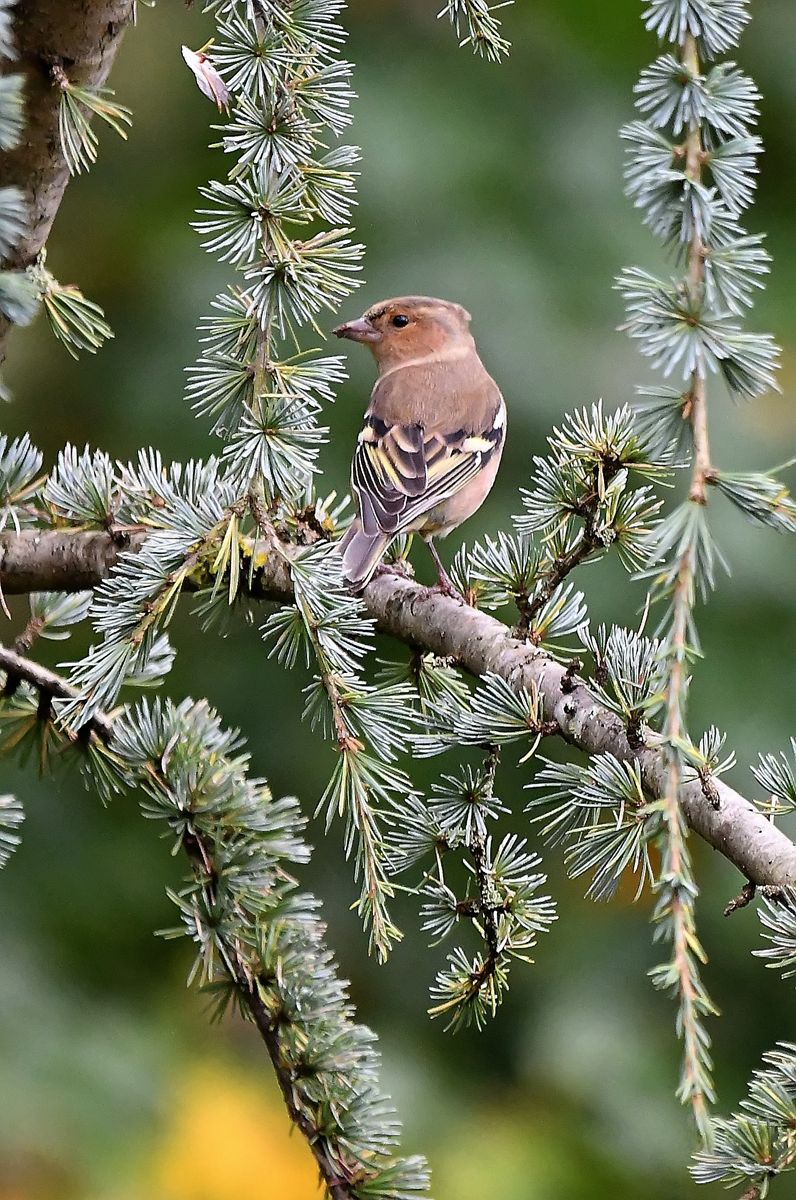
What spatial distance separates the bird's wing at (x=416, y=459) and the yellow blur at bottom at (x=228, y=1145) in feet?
7.66

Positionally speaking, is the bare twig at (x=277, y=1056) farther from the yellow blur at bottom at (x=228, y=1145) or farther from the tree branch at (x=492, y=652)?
the yellow blur at bottom at (x=228, y=1145)

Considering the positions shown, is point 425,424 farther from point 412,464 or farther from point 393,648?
point 393,648

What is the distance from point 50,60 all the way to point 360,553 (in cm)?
106

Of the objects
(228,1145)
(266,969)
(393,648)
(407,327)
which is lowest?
(228,1145)

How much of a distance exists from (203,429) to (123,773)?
12.0ft

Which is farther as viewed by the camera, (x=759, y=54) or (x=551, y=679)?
(x=759, y=54)

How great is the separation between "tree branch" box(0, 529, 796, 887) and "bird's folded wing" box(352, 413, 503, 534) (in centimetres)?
77

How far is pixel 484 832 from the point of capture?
2121 millimetres

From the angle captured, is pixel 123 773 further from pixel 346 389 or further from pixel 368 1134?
pixel 346 389

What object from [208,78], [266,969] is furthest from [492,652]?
[208,78]

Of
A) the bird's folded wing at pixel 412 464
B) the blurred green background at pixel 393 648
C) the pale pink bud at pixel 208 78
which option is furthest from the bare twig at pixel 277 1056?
the blurred green background at pixel 393 648

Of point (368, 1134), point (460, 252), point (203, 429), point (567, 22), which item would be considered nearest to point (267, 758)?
point (203, 429)

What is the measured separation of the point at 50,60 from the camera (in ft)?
6.51

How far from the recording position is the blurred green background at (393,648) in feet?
15.2
